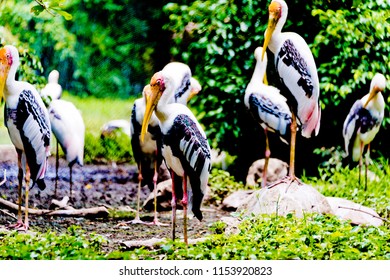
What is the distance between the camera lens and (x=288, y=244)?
175 inches

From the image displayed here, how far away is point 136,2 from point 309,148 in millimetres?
4315

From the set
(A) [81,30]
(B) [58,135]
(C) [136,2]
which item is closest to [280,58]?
(B) [58,135]

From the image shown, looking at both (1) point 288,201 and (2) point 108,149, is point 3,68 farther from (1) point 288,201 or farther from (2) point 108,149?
(2) point 108,149

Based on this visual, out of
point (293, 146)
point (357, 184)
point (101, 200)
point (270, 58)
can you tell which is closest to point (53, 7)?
point (293, 146)

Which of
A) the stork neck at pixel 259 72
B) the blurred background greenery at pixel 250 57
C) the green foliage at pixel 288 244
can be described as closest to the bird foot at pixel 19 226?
the green foliage at pixel 288 244

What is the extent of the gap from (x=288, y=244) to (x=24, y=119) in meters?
1.95

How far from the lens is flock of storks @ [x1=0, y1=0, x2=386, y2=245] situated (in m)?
4.54

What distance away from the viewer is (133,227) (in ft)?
18.7

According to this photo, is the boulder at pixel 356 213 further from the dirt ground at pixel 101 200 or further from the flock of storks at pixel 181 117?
the dirt ground at pixel 101 200

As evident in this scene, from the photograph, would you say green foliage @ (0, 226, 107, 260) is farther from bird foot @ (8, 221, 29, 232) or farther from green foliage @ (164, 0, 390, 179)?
green foliage @ (164, 0, 390, 179)

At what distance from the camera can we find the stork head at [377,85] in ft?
20.8

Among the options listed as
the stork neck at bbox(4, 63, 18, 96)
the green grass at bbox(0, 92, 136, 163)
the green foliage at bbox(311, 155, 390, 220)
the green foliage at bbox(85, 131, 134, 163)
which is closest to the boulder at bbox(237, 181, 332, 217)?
the green foliage at bbox(311, 155, 390, 220)

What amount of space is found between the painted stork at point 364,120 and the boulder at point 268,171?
25.4 inches
